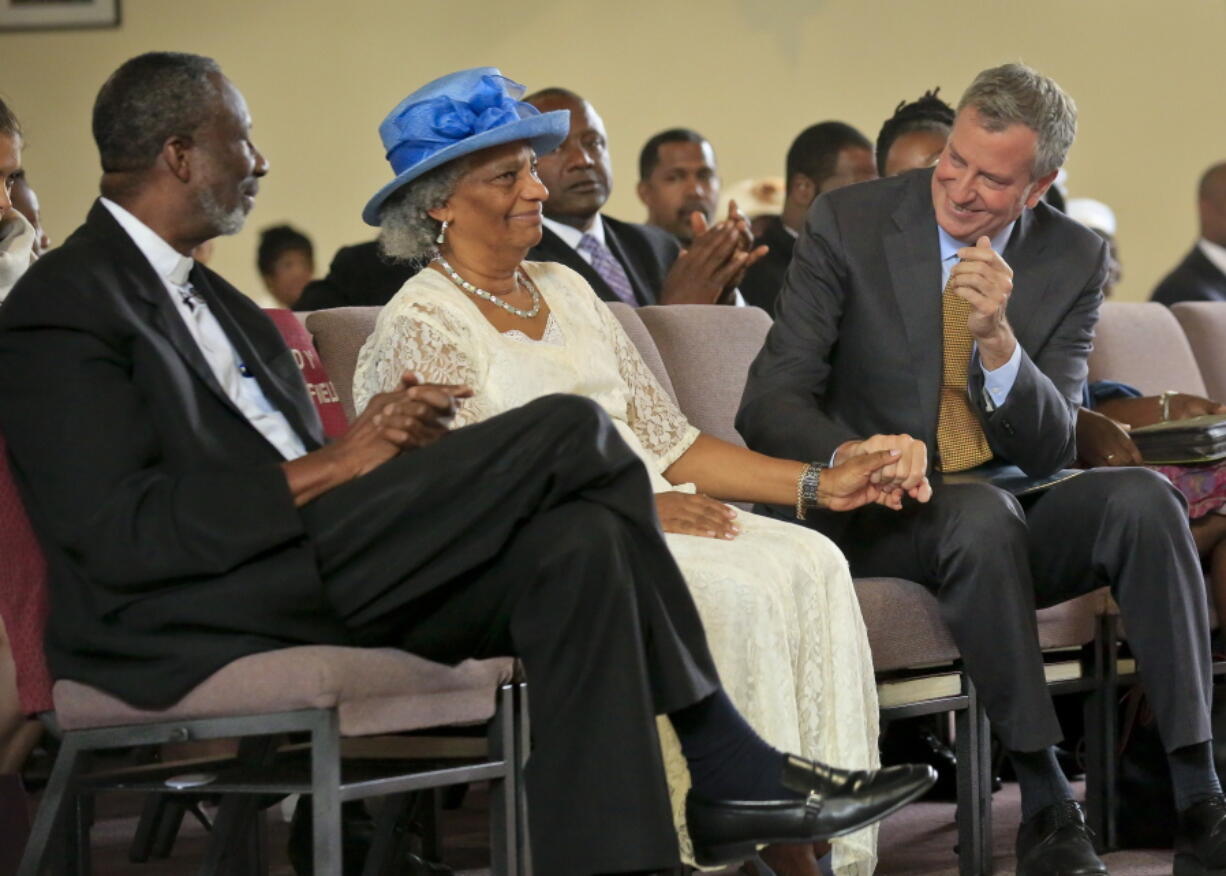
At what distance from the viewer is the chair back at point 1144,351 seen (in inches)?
150

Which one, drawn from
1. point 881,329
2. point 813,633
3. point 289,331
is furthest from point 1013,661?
point 289,331

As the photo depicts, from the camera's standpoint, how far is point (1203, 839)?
2.53 m

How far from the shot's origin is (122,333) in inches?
78.9

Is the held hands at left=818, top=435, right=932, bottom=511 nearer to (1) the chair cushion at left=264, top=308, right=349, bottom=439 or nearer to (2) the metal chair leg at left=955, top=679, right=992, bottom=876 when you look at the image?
(2) the metal chair leg at left=955, top=679, right=992, bottom=876

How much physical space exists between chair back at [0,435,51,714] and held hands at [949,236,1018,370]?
1.32 metres

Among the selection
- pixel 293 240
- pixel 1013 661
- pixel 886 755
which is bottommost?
pixel 886 755

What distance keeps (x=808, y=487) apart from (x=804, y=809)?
649 mm

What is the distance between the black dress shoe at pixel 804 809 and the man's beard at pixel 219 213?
36.6 inches

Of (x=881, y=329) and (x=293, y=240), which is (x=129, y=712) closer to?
(x=881, y=329)

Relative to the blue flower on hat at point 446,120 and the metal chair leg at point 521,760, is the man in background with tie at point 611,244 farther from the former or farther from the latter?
the metal chair leg at point 521,760

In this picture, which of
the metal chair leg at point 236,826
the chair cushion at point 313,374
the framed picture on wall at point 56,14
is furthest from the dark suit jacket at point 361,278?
the framed picture on wall at point 56,14

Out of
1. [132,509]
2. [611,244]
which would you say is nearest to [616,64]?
[611,244]

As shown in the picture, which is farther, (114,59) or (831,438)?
(114,59)

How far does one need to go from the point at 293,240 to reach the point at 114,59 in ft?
3.45
